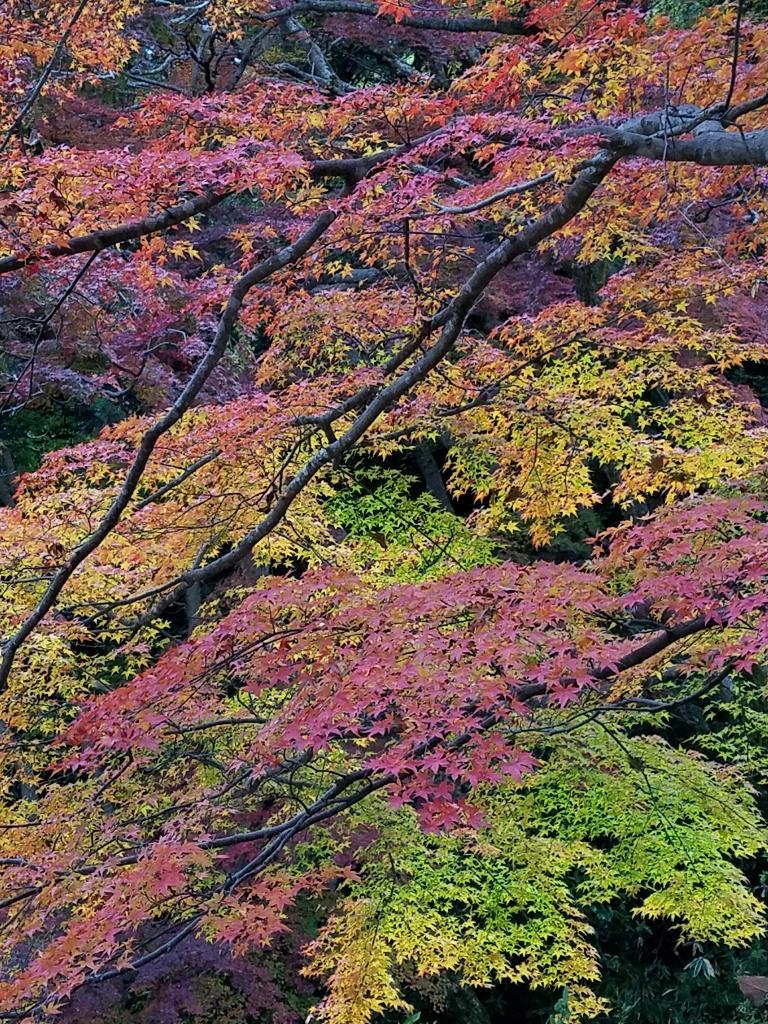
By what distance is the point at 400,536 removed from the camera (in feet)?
21.7

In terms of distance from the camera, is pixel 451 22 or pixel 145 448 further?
pixel 451 22

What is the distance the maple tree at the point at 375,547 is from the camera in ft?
9.05

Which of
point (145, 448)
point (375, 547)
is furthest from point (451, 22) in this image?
point (145, 448)

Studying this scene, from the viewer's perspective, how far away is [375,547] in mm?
5934

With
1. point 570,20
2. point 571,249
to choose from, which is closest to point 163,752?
point 570,20

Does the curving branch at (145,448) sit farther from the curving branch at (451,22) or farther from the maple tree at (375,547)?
the curving branch at (451,22)

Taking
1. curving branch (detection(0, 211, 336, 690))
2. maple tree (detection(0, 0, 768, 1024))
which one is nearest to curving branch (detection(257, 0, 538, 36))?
maple tree (detection(0, 0, 768, 1024))

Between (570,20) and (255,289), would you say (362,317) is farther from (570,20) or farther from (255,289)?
(570,20)

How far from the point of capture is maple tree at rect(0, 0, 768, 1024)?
276cm

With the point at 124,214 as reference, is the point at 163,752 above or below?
below

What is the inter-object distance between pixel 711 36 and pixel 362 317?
2.10 m

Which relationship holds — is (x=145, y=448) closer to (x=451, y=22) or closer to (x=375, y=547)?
(x=375, y=547)

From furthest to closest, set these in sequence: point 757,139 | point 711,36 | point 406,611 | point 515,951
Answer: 1. point 515,951
2. point 711,36
3. point 406,611
4. point 757,139

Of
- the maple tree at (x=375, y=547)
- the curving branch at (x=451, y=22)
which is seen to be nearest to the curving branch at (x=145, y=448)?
the maple tree at (x=375, y=547)
